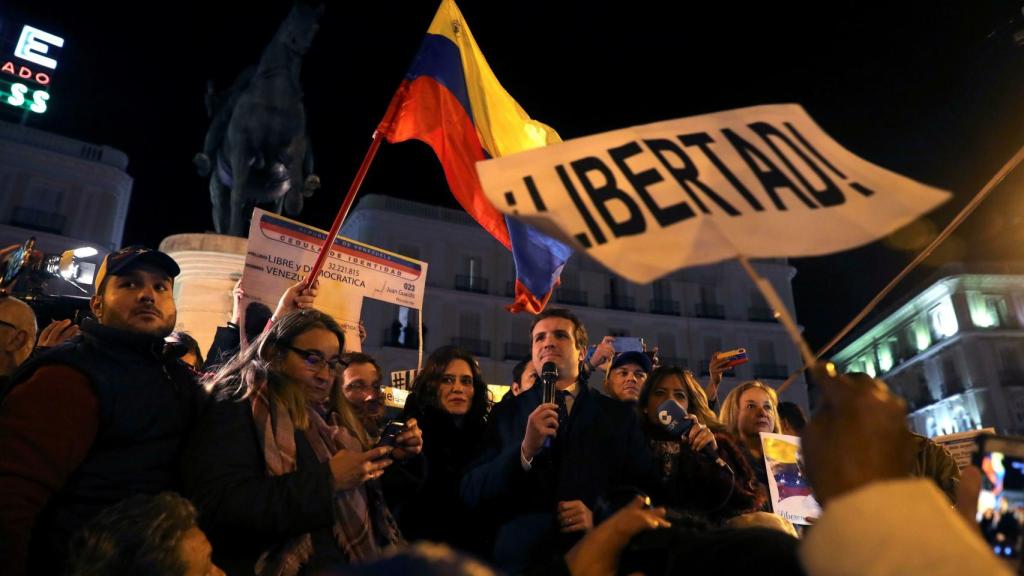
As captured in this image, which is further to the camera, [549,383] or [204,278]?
[204,278]

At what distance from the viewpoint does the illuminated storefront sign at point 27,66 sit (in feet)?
86.3

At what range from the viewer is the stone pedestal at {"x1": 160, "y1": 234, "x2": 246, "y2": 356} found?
765 centimetres

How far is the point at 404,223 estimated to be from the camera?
34812 mm

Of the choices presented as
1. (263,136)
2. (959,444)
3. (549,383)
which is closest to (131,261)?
(549,383)

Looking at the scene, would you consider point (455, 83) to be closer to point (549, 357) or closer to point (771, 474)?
point (549, 357)

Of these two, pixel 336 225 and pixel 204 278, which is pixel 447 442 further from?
pixel 204 278

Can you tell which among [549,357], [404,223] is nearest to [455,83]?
[549,357]

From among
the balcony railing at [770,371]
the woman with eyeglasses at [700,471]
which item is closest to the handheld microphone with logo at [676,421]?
the woman with eyeglasses at [700,471]

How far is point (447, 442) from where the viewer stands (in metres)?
3.92

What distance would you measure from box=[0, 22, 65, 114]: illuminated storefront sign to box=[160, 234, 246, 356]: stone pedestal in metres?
24.3

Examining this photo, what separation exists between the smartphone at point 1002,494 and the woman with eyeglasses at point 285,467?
187 centimetres

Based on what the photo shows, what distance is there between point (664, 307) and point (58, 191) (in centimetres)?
3143

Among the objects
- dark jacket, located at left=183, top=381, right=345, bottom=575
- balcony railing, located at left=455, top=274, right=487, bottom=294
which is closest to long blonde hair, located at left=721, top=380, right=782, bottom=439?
dark jacket, located at left=183, top=381, right=345, bottom=575

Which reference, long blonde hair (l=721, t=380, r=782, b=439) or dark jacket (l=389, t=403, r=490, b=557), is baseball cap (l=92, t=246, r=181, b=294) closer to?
dark jacket (l=389, t=403, r=490, b=557)
